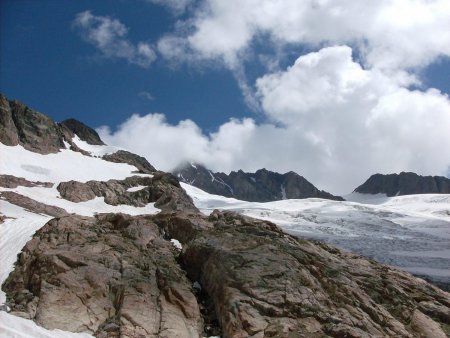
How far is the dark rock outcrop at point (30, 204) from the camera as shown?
6569 centimetres

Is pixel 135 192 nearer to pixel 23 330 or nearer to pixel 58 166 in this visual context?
pixel 58 166

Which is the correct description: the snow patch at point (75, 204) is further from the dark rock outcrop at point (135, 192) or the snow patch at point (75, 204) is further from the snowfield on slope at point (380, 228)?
the snowfield on slope at point (380, 228)

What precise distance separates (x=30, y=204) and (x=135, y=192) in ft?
103

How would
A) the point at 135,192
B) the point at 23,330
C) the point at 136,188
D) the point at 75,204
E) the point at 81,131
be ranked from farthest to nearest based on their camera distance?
the point at 81,131 → the point at 136,188 → the point at 135,192 → the point at 75,204 → the point at 23,330

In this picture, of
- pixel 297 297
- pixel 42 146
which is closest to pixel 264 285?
pixel 297 297

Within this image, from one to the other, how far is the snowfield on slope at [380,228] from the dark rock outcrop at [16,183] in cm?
5169

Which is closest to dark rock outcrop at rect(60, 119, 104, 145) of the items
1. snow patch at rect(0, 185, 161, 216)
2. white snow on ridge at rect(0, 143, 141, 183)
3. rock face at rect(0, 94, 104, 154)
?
rock face at rect(0, 94, 104, 154)

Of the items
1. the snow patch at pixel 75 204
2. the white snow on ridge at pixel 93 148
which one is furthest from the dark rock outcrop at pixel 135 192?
the white snow on ridge at pixel 93 148

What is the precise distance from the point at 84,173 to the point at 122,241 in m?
84.9

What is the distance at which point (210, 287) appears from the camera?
27281 millimetres

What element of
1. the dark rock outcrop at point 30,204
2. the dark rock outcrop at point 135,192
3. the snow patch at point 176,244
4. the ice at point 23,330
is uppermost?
the dark rock outcrop at point 135,192

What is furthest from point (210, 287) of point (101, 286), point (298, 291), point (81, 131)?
point (81, 131)

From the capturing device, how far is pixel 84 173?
112 m

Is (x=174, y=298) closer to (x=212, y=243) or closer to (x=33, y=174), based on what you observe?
(x=212, y=243)
